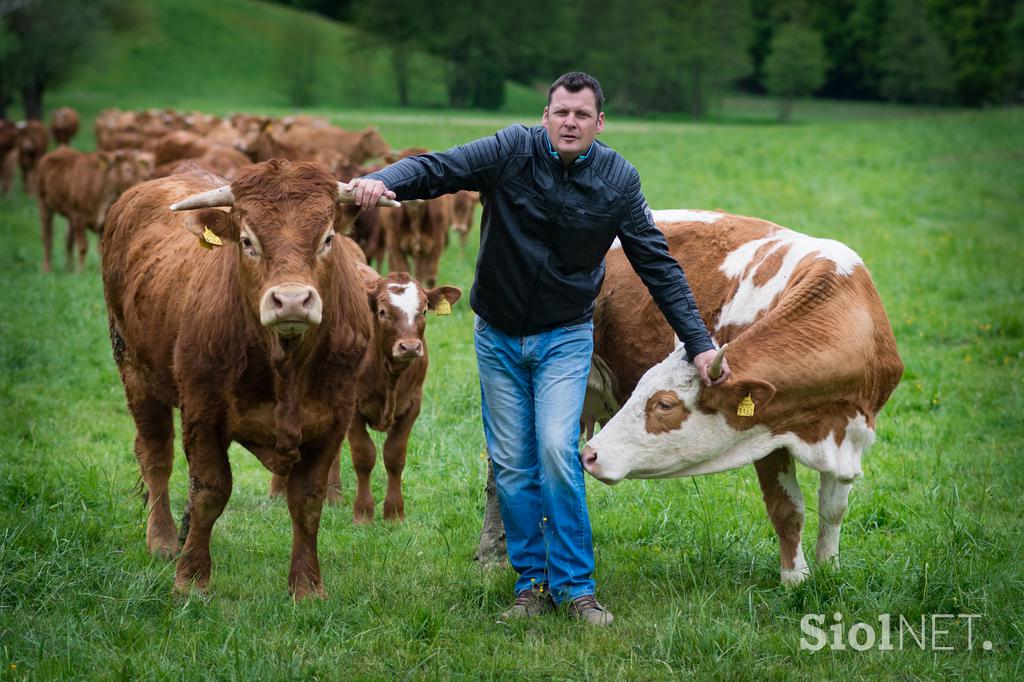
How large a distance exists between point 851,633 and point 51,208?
48.3 feet

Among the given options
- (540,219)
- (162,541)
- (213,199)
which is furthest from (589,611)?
(162,541)

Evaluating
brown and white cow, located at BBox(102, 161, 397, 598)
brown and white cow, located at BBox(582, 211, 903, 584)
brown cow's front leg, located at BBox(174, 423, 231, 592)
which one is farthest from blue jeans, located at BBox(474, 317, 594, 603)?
brown cow's front leg, located at BBox(174, 423, 231, 592)

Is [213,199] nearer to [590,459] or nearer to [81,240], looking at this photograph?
[590,459]

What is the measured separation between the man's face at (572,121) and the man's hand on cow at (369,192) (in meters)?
0.75

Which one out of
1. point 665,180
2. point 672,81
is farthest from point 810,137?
point 672,81

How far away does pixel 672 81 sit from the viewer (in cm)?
7450

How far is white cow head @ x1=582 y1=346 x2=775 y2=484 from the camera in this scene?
4.93 m

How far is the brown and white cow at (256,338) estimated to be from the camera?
177 inches

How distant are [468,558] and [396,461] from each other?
3.60 ft

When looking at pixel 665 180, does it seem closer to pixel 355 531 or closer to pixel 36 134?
pixel 36 134

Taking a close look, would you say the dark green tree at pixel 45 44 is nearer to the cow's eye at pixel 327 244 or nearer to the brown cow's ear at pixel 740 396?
the cow's eye at pixel 327 244

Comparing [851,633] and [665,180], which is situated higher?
[851,633]

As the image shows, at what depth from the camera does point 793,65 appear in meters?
76.2

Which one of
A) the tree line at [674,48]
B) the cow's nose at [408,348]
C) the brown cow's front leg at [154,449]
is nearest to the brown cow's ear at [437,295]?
the cow's nose at [408,348]
